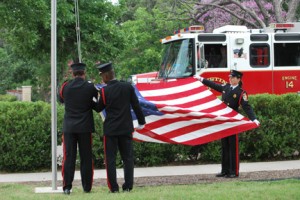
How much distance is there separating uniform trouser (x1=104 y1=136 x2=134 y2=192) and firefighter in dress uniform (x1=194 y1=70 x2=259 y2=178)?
2.37 meters

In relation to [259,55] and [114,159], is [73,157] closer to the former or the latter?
[114,159]

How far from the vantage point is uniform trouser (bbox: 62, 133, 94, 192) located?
8.48 metres

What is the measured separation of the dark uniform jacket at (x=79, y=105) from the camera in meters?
8.40

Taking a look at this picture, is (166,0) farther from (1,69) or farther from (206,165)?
(206,165)

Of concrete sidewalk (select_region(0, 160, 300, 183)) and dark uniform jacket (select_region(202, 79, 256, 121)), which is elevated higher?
dark uniform jacket (select_region(202, 79, 256, 121))

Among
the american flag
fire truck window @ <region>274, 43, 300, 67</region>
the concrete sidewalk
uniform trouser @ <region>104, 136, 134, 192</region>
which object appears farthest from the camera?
fire truck window @ <region>274, 43, 300, 67</region>

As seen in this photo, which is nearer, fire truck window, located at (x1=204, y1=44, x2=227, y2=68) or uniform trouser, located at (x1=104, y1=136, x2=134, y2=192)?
uniform trouser, located at (x1=104, y1=136, x2=134, y2=192)

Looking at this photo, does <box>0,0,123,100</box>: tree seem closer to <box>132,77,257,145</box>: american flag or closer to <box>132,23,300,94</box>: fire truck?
<box>132,23,300,94</box>: fire truck

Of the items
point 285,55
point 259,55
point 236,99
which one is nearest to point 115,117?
point 236,99

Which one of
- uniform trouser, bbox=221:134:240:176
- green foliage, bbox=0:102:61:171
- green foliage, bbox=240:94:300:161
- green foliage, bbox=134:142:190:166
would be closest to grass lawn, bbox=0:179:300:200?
uniform trouser, bbox=221:134:240:176

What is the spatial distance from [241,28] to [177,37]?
209 centimetres

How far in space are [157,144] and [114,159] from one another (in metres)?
3.77

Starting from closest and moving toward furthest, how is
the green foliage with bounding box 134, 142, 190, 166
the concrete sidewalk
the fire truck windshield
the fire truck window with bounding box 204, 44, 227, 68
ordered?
the concrete sidewalk → the green foliage with bounding box 134, 142, 190, 166 → the fire truck windshield → the fire truck window with bounding box 204, 44, 227, 68

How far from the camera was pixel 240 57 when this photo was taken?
54.4 feet
